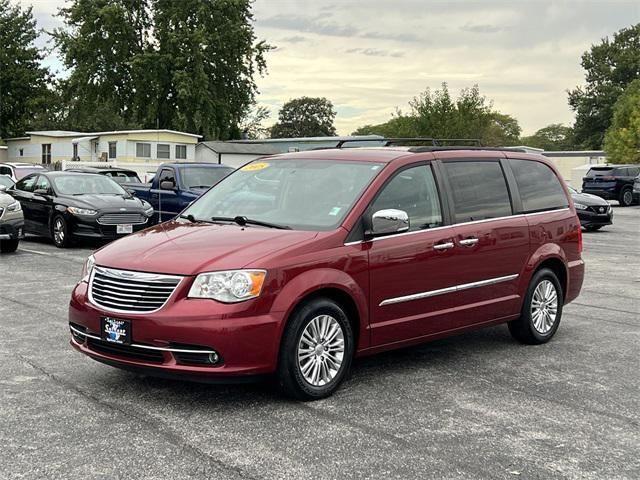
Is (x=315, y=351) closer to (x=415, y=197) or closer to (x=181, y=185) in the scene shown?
(x=415, y=197)

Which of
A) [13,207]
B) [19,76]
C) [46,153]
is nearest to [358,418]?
[13,207]

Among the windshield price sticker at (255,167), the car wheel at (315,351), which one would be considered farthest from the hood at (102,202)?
the car wheel at (315,351)

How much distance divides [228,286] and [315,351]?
782 millimetres

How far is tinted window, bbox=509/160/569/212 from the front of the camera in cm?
725

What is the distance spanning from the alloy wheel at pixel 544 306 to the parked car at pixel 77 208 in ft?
33.0

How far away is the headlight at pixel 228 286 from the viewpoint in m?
4.94

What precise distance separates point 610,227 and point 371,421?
1957cm

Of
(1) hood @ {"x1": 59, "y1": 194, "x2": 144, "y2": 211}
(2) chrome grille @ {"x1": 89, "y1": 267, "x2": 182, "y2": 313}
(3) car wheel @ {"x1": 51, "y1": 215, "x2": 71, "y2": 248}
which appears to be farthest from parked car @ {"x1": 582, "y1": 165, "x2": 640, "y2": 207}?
(2) chrome grille @ {"x1": 89, "y1": 267, "x2": 182, "y2": 313}

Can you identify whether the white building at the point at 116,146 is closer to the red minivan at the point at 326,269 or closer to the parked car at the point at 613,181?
the parked car at the point at 613,181

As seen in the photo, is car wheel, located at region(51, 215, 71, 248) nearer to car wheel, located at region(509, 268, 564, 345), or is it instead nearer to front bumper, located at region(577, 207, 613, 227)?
car wheel, located at region(509, 268, 564, 345)

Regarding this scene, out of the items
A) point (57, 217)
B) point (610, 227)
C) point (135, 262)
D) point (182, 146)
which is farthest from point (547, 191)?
point (182, 146)

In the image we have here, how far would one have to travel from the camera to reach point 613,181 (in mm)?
32938

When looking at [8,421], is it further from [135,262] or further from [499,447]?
[499,447]

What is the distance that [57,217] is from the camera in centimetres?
1559
